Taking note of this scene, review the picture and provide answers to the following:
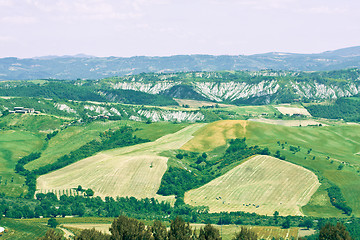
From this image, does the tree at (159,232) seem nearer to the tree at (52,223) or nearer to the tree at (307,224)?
the tree at (52,223)

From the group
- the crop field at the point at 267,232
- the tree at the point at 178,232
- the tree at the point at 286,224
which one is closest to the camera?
the tree at the point at 178,232

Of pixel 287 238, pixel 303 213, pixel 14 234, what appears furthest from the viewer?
pixel 303 213

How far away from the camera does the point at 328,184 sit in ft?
643

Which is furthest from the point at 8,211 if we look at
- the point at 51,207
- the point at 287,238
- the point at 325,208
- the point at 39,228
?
the point at 325,208

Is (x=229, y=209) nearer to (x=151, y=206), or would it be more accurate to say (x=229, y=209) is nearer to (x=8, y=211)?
(x=151, y=206)

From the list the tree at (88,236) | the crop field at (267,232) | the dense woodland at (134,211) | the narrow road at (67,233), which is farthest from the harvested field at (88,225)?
the tree at (88,236)

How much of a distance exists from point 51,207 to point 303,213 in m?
87.5

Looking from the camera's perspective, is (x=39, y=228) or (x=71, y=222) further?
(x=71, y=222)

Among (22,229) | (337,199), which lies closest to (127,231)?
(22,229)

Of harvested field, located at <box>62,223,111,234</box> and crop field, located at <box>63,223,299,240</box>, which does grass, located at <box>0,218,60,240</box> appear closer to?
harvested field, located at <box>62,223,111,234</box>

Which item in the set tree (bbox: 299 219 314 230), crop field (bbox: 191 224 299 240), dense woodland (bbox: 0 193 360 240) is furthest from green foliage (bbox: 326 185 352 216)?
crop field (bbox: 191 224 299 240)

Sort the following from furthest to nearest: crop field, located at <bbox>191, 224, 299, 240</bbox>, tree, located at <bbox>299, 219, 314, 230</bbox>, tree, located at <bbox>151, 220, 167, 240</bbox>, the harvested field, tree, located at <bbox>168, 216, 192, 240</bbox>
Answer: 1. tree, located at <bbox>299, 219, 314, 230</bbox>
2. the harvested field
3. crop field, located at <bbox>191, 224, 299, 240</bbox>
4. tree, located at <bbox>151, 220, 167, 240</bbox>
5. tree, located at <bbox>168, 216, 192, 240</bbox>

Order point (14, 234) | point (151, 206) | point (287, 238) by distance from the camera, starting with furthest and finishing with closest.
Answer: point (151, 206), point (287, 238), point (14, 234)

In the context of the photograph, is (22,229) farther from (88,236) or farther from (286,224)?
(286,224)
